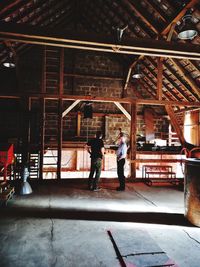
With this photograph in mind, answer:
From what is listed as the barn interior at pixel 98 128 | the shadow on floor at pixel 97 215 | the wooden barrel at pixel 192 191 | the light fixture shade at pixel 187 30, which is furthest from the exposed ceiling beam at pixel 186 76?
the shadow on floor at pixel 97 215

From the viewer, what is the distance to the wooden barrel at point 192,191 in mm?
3523

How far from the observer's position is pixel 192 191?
3604mm

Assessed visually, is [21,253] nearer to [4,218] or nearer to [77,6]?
[4,218]

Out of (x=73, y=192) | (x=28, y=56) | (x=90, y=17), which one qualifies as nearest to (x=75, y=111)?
(x=28, y=56)

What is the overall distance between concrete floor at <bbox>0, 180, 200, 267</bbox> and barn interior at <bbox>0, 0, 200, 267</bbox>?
0.6 inches

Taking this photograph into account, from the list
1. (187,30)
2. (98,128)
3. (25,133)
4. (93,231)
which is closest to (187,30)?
(187,30)

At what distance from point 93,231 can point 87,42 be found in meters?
3.21

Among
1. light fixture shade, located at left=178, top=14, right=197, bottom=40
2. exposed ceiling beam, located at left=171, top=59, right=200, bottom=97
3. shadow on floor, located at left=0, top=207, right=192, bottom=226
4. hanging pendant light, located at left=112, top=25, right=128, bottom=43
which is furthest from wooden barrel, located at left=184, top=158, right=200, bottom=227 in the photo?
exposed ceiling beam, located at left=171, top=59, right=200, bottom=97

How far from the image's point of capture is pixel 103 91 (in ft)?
36.8

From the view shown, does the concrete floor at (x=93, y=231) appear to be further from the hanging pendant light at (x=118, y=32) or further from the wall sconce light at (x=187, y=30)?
the wall sconce light at (x=187, y=30)

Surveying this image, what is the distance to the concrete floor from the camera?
8.39ft

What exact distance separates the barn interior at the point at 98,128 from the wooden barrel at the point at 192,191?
2 cm

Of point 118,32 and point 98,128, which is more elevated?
point 118,32

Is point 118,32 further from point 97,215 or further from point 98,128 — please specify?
point 98,128
